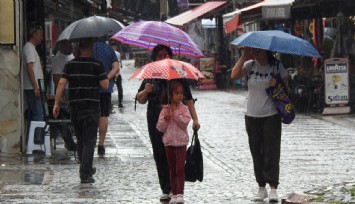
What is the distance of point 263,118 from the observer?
34.9 ft

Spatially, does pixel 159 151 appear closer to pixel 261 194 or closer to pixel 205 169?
pixel 261 194

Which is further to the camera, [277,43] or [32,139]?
[32,139]

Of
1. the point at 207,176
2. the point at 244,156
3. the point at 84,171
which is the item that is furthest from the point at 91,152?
the point at 244,156

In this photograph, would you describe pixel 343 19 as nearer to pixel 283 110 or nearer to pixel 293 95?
pixel 293 95

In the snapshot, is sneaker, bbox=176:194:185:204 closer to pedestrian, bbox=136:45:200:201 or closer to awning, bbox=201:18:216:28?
pedestrian, bbox=136:45:200:201

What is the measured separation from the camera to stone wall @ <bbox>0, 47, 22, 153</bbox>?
14.4m

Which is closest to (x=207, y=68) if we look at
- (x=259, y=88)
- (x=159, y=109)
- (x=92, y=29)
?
(x=92, y=29)

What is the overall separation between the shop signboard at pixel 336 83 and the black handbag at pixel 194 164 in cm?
1253

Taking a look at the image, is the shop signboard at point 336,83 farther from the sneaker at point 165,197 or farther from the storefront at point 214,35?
the sneaker at point 165,197

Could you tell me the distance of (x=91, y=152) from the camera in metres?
11.7

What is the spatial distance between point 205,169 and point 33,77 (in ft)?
10.2

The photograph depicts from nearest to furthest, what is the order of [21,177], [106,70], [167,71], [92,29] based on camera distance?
[167,71], [21,177], [92,29], [106,70]

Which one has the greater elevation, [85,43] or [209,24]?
[209,24]

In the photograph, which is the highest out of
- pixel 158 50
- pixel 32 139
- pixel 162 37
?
pixel 162 37
